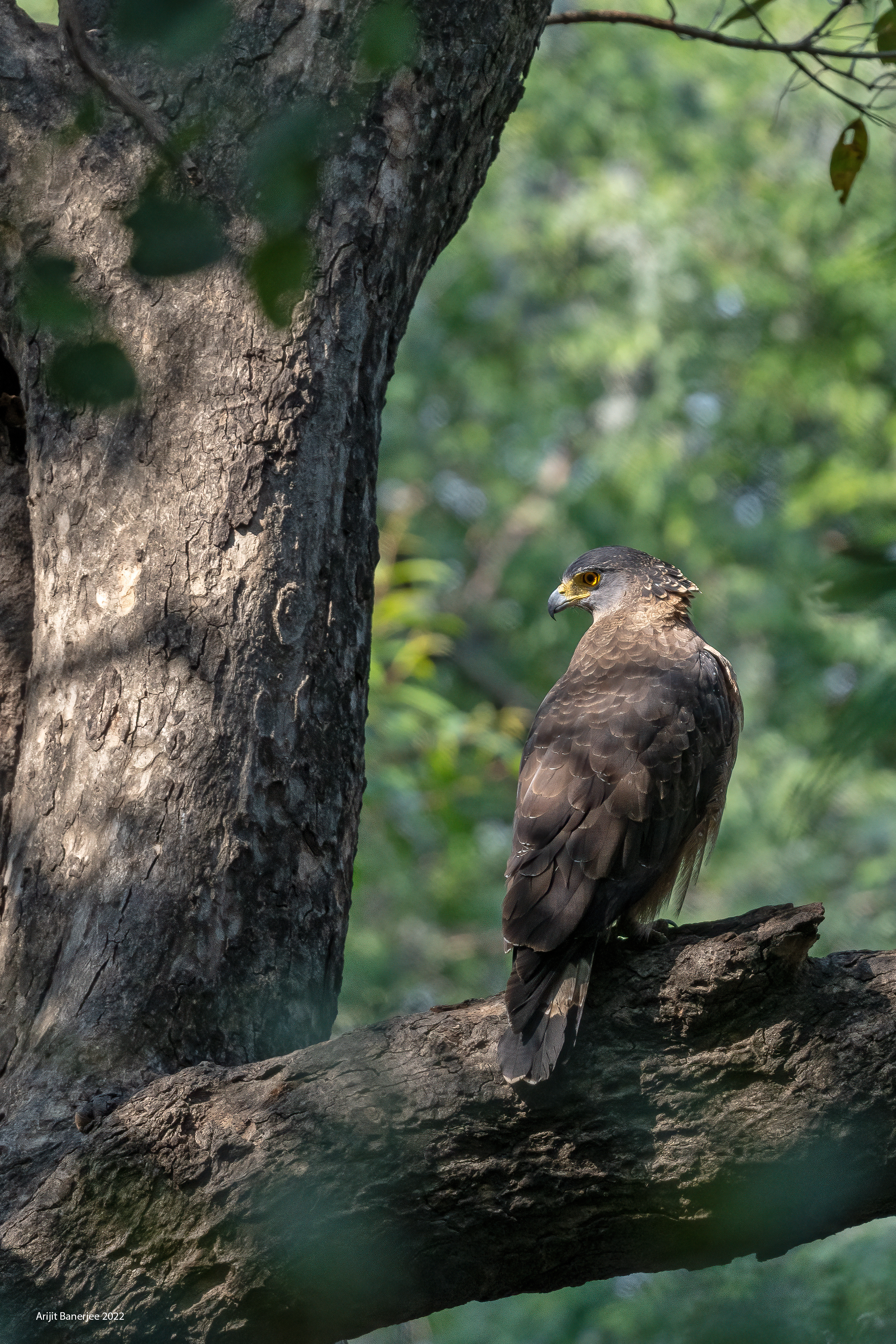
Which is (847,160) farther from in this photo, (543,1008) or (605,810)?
(543,1008)

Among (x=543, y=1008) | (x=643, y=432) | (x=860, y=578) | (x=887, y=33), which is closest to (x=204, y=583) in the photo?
(x=543, y=1008)

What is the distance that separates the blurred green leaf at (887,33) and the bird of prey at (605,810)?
5.51 ft

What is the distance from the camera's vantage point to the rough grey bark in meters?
2.09

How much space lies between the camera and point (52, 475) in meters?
2.92

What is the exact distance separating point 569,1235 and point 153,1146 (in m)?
0.75

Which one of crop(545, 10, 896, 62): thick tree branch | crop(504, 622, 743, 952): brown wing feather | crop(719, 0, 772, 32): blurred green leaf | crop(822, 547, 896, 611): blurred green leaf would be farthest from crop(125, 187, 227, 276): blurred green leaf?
crop(719, 0, 772, 32): blurred green leaf

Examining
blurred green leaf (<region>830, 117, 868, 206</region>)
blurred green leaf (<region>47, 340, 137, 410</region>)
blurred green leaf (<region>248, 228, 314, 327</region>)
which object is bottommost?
blurred green leaf (<region>47, 340, 137, 410</region>)

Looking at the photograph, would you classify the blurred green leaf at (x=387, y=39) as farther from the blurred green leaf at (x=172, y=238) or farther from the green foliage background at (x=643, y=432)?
the green foliage background at (x=643, y=432)

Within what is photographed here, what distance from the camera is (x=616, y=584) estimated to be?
4.20 meters

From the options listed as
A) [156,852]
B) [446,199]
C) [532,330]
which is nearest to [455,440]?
[532,330]

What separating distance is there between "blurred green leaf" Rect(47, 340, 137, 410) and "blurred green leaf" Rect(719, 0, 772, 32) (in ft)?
10.3

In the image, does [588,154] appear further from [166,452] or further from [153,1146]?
[153,1146]

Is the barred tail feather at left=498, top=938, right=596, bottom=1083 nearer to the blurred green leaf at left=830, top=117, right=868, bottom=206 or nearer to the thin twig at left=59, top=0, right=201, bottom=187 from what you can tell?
the thin twig at left=59, top=0, right=201, bottom=187

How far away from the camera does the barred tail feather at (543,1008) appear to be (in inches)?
85.6
